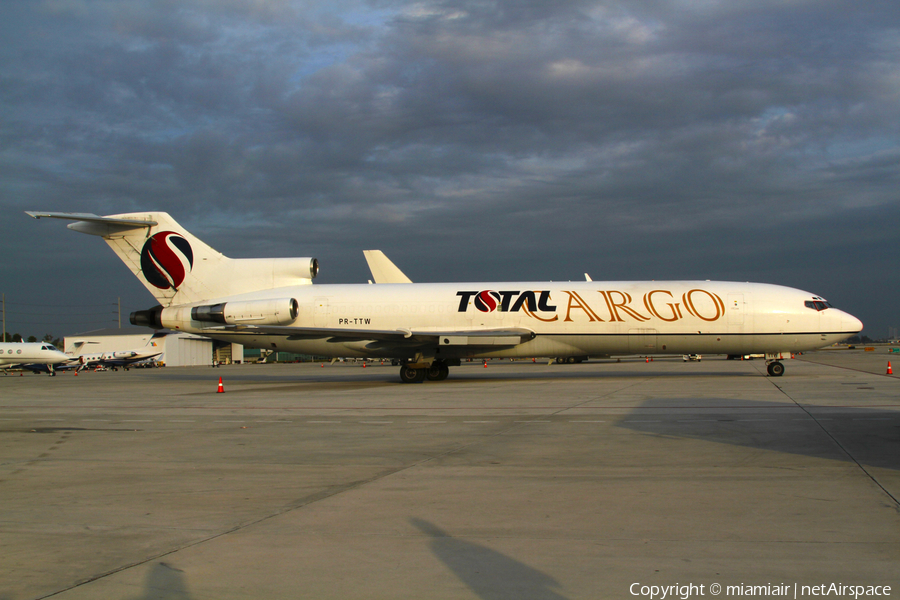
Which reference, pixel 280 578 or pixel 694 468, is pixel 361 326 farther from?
pixel 280 578

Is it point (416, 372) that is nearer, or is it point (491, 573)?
point (491, 573)

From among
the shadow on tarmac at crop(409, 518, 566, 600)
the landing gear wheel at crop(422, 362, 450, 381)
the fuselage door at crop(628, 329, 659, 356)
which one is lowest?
the landing gear wheel at crop(422, 362, 450, 381)

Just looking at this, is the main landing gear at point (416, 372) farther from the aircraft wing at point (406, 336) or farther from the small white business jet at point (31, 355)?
the small white business jet at point (31, 355)

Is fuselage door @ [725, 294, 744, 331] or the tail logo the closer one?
fuselage door @ [725, 294, 744, 331]

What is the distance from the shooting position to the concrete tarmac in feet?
15.4

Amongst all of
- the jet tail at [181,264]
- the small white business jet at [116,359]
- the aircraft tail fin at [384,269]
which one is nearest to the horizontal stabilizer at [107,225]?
the jet tail at [181,264]

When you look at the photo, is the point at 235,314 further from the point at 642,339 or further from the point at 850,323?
the point at 850,323

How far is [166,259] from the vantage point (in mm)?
28688

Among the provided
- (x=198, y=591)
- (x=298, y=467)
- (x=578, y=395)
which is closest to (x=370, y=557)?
(x=198, y=591)

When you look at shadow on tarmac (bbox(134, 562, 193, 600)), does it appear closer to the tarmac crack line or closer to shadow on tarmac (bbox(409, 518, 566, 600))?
shadow on tarmac (bbox(409, 518, 566, 600))

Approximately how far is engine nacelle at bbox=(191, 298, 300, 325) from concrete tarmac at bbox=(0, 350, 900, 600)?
42.4 feet

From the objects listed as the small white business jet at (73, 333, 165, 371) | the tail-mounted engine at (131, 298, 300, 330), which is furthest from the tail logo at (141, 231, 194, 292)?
the small white business jet at (73, 333, 165, 371)

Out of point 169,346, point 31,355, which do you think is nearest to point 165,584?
point 31,355

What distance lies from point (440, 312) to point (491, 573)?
22.6 metres
